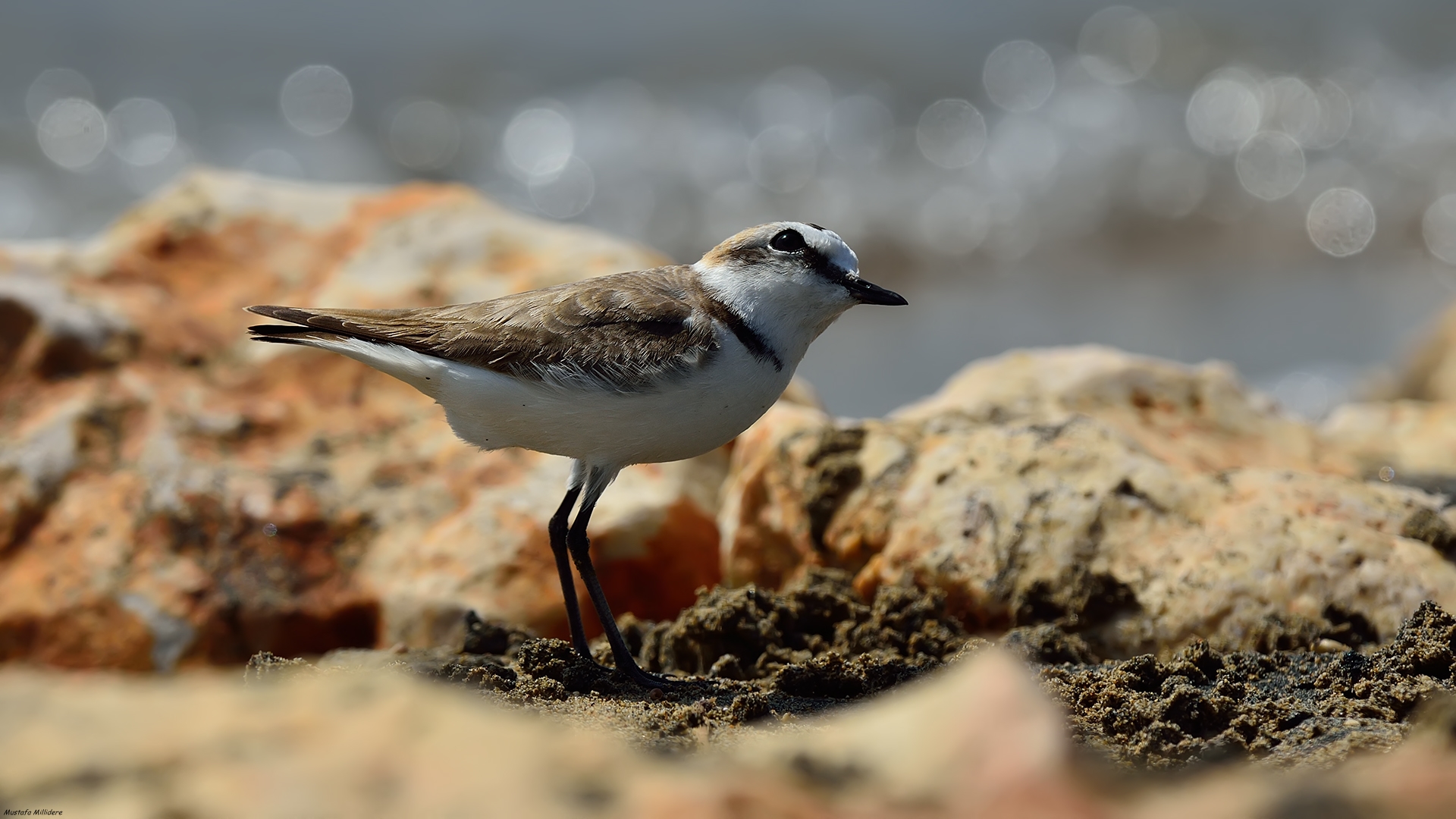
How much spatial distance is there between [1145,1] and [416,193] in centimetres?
1665

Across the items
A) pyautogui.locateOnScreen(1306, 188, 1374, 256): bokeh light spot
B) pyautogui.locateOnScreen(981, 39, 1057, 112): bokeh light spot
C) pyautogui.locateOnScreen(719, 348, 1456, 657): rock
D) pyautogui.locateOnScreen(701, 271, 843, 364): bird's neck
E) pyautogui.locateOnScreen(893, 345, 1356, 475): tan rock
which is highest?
pyautogui.locateOnScreen(981, 39, 1057, 112): bokeh light spot

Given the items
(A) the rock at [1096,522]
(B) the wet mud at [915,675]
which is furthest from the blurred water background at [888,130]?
(B) the wet mud at [915,675]

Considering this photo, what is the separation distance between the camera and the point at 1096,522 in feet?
17.7

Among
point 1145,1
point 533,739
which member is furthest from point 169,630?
point 1145,1

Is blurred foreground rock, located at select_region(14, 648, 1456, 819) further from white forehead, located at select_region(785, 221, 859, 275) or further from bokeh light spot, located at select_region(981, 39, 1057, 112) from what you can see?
bokeh light spot, located at select_region(981, 39, 1057, 112)

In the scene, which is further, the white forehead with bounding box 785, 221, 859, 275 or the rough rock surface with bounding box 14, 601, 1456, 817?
the white forehead with bounding box 785, 221, 859, 275

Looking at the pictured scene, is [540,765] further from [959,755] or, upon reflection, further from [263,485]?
[263,485]

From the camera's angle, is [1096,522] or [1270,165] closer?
[1096,522]

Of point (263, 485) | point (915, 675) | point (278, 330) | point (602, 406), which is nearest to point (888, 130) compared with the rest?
point (263, 485)

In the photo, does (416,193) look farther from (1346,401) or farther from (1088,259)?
(1088,259)

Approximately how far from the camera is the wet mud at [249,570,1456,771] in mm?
3873

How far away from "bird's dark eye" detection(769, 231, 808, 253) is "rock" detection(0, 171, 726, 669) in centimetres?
164

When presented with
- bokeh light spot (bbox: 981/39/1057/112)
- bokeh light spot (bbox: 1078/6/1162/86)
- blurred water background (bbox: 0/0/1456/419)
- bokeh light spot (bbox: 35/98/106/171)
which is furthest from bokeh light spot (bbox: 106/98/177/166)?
bokeh light spot (bbox: 1078/6/1162/86)

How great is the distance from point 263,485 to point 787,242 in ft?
9.55
